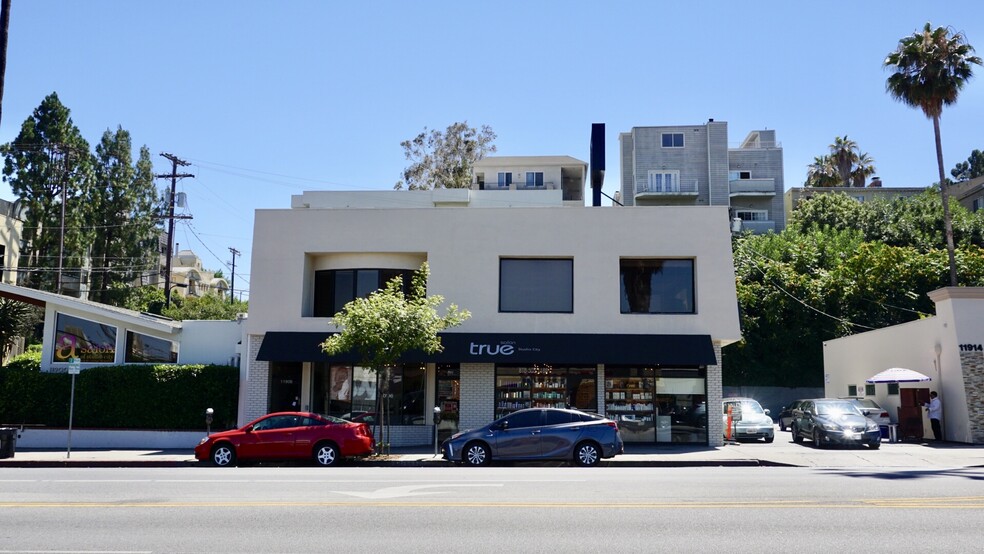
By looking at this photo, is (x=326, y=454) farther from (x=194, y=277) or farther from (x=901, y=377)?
(x=194, y=277)

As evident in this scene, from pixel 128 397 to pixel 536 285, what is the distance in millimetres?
13199

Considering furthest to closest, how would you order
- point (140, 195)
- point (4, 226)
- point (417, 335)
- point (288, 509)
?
point (140, 195)
point (4, 226)
point (417, 335)
point (288, 509)

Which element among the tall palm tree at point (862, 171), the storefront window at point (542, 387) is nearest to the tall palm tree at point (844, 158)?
the tall palm tree at point (862, 171)

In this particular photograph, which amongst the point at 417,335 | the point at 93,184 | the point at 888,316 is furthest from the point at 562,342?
the point at 93,184

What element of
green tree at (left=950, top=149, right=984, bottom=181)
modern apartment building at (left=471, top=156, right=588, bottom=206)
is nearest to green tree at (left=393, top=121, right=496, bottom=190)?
modern apartment building at (left=471, top=156, right=588, bottom=206)

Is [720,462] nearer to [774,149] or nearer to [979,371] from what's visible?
[979,371]

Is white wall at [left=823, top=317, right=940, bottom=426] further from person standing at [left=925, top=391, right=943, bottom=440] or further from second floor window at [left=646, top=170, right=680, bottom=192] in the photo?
second floor window at [left=646, top=170, right=680, bottom=192]

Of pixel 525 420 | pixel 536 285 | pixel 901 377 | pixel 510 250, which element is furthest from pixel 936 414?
pixel 525 420

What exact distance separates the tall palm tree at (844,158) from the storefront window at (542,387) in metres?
54.5

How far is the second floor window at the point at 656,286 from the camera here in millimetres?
24984

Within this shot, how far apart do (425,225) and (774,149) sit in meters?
44.1

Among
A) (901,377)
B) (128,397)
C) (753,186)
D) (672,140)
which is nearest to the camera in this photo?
(128,397)

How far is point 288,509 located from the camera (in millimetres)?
11086

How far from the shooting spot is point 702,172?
194 feet
